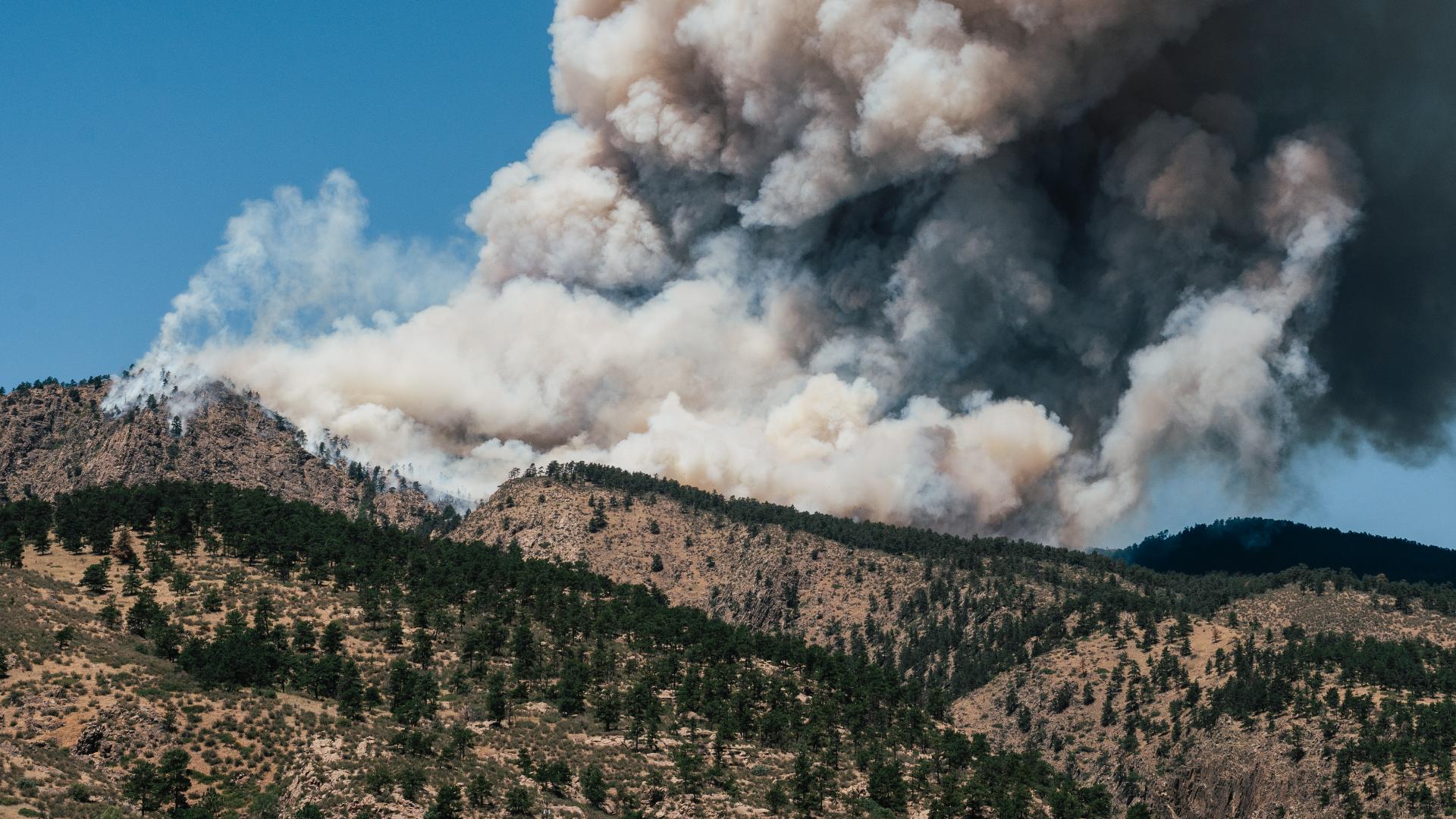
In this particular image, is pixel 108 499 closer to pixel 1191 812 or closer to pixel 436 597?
pixel 436 597

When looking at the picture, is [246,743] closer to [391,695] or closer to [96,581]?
[391,695]

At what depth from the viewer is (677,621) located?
611ft

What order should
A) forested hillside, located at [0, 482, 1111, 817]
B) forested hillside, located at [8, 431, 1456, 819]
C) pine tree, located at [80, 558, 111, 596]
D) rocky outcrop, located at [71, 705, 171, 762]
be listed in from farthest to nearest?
pine tree, located at [80, 558, 111, 596] < forested hillside, located at [8, 431, 1456, 819] < rocky outcrop, located at [71, 705, 171, 762] < forested hillside, located at [0, 482, 1111, 817]

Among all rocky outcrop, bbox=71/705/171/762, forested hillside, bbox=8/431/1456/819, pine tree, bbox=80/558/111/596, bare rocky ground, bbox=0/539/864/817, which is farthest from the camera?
pine tree, bbox=80/558/111/596

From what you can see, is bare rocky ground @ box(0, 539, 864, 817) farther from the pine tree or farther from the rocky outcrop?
the pine tree

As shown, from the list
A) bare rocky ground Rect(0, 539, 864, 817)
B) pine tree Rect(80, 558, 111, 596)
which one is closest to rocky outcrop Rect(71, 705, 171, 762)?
bare rocky ground Rect(0, 539, 864, 817)

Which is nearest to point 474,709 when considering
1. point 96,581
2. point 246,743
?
point 246,743

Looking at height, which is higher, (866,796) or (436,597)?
(436,597)

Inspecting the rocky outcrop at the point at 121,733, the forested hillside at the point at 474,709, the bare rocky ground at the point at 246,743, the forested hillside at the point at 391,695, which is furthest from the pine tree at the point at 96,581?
the rocky outcrop at the point at 121,733

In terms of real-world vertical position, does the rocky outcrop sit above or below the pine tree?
below

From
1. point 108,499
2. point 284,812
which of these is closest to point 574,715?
point 284,812

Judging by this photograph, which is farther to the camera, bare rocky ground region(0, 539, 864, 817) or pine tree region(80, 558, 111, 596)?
pine tree region(80, 558, 111, 596)

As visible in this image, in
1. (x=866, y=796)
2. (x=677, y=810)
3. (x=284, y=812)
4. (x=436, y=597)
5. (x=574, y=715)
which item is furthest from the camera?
(x=436, y=597)

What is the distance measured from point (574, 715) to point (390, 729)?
A: 835 inches
